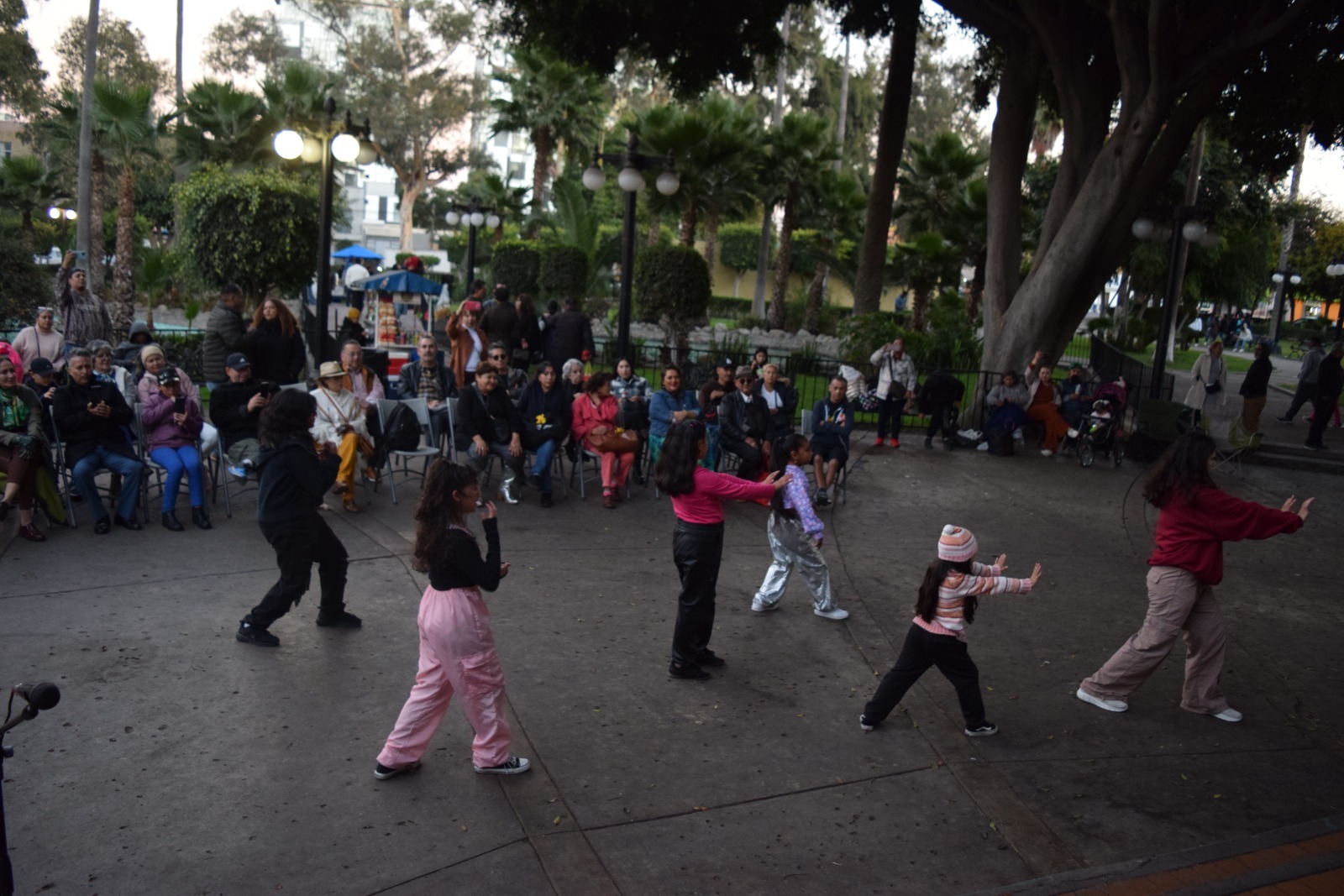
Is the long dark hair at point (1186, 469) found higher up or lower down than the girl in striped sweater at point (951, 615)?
higher up

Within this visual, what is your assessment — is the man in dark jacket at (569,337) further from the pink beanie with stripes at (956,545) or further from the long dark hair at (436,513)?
the long dark hair at (436,513)

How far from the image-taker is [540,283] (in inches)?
1097

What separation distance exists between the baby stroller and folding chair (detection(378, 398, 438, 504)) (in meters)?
8.19

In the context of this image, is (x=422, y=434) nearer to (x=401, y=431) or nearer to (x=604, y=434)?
(x=401, y=431)

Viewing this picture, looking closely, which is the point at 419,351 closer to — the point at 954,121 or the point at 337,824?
the point at 337,824

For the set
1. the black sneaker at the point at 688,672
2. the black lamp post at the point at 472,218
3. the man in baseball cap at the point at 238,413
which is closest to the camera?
the black sneaker at the point at 688,672

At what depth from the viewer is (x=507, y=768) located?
523 centimetres

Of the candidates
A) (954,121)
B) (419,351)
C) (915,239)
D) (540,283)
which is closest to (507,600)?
(419,351)

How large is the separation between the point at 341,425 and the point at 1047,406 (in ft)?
31.6

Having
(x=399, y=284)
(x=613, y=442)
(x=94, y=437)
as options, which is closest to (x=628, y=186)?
(x=613, y=442)

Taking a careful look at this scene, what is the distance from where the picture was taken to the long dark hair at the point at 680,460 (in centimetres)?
635

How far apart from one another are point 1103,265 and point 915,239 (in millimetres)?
13420

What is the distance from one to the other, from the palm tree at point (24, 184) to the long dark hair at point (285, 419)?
Answer: 3699 centimetres

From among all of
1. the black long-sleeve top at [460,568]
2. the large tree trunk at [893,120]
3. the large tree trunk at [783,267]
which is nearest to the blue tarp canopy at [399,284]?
the large tree trunk at [893,120]
